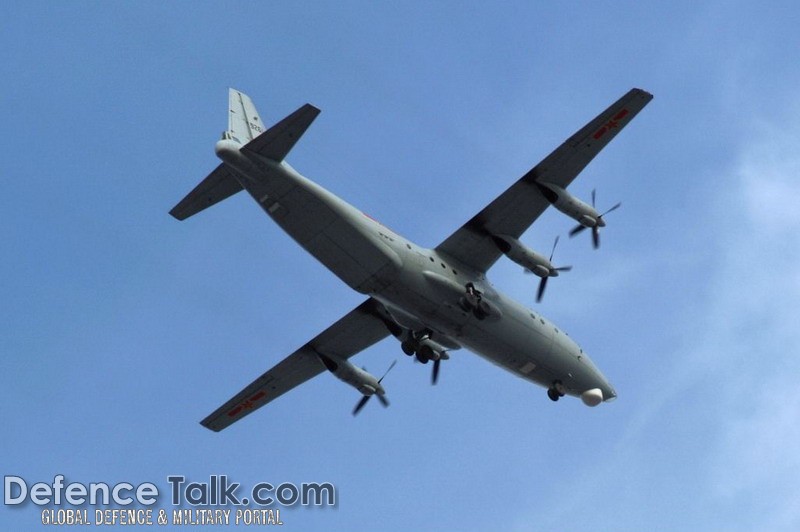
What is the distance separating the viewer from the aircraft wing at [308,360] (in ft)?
152

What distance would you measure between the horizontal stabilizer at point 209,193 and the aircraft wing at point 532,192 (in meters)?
7.34

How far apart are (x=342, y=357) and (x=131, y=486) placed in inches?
418

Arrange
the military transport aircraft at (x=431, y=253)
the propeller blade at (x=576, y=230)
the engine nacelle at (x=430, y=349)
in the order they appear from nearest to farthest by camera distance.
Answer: the military transport aircraft at (x=431, y=253) → the propeller blade at (x=576, y=230) → the engine nacelle at (x=430, y=349)

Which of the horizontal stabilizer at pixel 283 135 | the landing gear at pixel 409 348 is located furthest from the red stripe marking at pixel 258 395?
the horizontal stabilizer at pixel 283 135

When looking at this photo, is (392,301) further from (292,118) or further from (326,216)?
(292,118)

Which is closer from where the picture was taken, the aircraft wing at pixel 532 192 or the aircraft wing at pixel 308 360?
the aircraft wing at pixel 532 192

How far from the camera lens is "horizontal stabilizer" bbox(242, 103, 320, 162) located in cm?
3741

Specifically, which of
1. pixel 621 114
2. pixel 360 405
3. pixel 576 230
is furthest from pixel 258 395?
pixel 621 114

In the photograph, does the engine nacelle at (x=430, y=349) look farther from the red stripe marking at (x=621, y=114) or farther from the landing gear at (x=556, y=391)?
the red stripe marking at (x=621, y=114)

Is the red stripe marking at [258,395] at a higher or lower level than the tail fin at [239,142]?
lower

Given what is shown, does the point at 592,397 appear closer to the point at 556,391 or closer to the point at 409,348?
the point at 556,391

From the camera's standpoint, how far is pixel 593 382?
46.6 meters

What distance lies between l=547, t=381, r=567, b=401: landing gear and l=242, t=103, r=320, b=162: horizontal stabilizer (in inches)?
554

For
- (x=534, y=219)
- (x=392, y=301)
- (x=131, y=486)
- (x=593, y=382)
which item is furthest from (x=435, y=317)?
(x=131, y=486)
